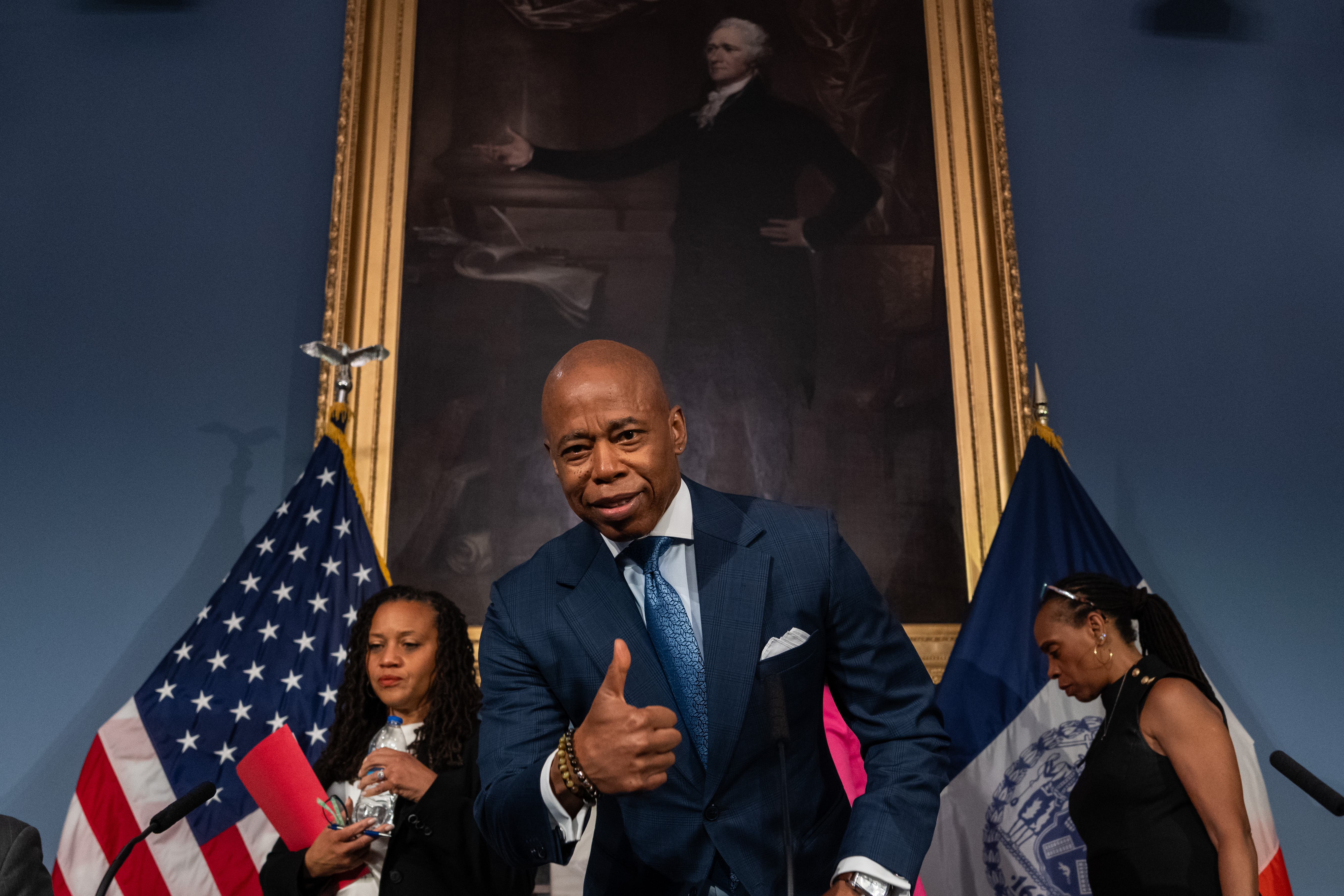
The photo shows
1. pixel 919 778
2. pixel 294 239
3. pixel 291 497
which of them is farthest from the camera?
pixel 294 239

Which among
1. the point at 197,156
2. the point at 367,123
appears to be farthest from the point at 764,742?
the point at 197,156

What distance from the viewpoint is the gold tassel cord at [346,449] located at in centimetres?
399

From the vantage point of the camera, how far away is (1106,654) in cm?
312

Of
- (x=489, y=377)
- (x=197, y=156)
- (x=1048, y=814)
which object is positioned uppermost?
(x=197, y=156)

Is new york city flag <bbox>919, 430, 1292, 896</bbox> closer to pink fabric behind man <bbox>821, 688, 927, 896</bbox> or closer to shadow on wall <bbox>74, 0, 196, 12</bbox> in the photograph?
pink fabric behind man <bbox>821, 688, 927, 896</bbox>

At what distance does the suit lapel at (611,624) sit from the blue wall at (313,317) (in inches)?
106

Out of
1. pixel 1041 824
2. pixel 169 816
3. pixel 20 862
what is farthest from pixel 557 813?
pixel 1041 824

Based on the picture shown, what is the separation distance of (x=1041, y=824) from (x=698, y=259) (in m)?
2.55

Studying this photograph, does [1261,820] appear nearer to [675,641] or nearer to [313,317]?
[675,641]

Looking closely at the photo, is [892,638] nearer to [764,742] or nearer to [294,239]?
[764,742]

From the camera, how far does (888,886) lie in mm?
1577

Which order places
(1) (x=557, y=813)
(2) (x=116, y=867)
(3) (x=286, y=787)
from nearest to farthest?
1. (1) (x=557, y=813)
2. (2) (x=116, y=867)
3. (3) (x=286, y=787)

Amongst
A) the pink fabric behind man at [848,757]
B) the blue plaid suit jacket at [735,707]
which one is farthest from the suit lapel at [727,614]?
the pink fabric behind man at [848,757]

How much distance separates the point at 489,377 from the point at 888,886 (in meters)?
3.04
